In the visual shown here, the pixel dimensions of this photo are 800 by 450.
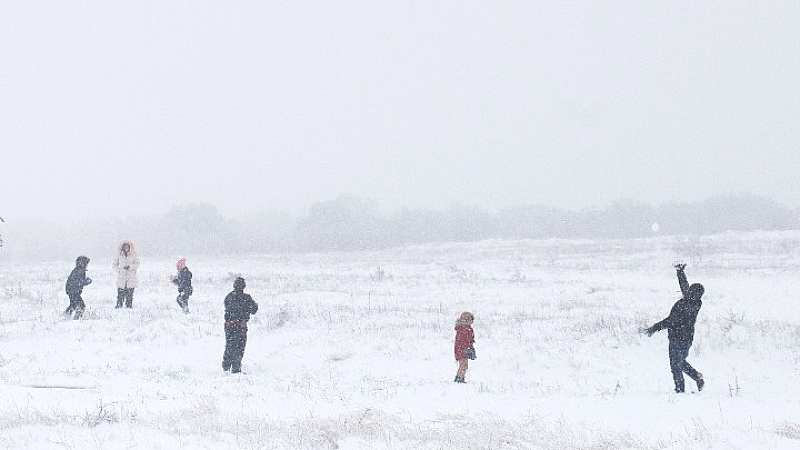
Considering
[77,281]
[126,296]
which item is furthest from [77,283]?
[126,296]

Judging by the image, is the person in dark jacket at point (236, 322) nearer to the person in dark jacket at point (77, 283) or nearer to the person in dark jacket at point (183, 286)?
the person in dark jacket at point (77, 283)

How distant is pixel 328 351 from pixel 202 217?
8688 centimetres

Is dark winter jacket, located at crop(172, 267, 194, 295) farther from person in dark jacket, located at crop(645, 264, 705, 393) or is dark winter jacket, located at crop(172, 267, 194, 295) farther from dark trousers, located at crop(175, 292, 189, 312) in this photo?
person in dark jacket, located at crop(645, 264, 705, 393)

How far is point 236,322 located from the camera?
1320 cm

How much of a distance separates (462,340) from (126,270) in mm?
11988

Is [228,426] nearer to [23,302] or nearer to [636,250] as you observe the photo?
[23,302]

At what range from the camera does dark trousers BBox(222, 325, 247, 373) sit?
43.1 feet

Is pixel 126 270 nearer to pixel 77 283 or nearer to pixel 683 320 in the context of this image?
pixel 77 283

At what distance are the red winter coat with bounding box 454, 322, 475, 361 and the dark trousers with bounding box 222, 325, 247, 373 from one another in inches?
169

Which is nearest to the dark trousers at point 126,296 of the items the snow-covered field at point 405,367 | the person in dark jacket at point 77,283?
the snow-covered field at point 405,367

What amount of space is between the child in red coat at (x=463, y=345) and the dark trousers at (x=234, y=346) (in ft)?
14.1

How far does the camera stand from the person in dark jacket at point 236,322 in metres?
13.1

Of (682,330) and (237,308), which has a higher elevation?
(682,330)

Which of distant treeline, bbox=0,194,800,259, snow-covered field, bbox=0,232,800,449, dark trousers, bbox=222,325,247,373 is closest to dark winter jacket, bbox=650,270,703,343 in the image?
snow-covered field, bbox=0,232,800,449
